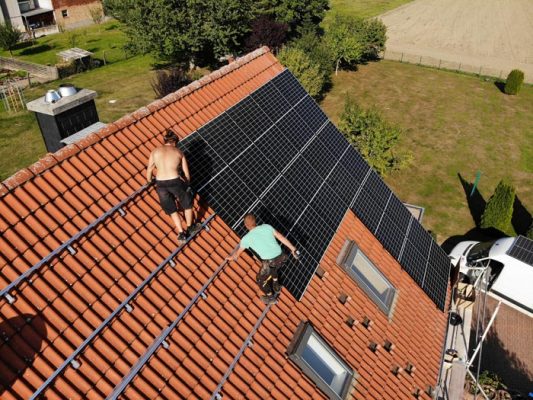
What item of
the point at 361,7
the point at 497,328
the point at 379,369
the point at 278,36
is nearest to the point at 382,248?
the point at 379,369

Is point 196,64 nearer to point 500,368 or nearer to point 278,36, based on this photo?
point 278,36

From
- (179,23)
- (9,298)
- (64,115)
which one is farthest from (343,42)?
(9,298)

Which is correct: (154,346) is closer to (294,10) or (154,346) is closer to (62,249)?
(62,249)

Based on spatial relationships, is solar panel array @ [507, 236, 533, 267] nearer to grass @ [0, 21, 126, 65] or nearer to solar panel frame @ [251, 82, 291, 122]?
solar panel frame @ [251, 82, 291, 122]

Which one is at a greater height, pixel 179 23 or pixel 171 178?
pixel 171 178

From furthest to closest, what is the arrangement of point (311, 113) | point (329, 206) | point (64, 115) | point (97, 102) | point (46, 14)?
point (46, 14)
point (97, 102)
point (311, 113)
point (329, 206)
point (64, 115)

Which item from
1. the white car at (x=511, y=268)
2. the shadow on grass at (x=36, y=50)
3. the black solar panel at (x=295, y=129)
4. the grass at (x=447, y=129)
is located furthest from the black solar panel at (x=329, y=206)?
the shadow on grass at (x=36, y=50)
